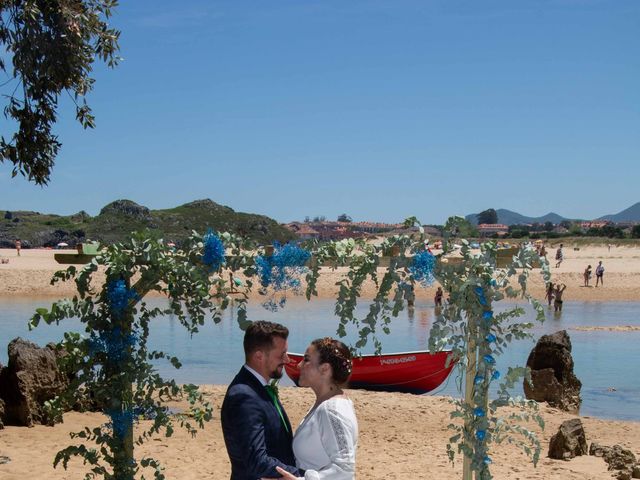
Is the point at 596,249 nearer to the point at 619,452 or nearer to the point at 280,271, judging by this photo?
the point at 619,452

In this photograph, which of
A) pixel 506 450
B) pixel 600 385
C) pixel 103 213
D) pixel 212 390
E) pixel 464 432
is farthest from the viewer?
pixel 103 213

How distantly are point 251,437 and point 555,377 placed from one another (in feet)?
40.1

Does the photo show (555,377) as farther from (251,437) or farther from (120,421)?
(251,437)

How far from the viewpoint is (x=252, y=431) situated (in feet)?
13.4

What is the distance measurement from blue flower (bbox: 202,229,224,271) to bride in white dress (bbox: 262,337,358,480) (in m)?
1.56

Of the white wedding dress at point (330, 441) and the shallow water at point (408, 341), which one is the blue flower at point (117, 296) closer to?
the white wedding dress at point (330, 441)

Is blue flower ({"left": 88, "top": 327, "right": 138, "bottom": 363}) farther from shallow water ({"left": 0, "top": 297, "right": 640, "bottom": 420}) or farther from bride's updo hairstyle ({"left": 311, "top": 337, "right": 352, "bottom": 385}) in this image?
shallow water ({"left": 0, "top": 297, "right": 640, "bottom": 420})

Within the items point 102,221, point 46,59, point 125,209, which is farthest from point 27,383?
point 125,209

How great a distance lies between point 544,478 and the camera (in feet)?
30.3

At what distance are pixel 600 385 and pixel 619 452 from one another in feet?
30.5

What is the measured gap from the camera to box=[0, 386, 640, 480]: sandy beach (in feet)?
31.0

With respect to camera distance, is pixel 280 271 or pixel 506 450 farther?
pixel 506 450

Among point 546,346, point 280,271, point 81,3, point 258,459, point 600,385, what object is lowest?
point 600,385

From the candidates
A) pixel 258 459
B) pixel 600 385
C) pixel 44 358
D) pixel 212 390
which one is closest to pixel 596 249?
pixel 600 385
